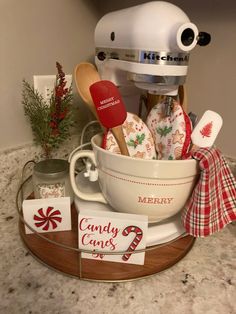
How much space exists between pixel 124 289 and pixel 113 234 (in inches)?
3.4

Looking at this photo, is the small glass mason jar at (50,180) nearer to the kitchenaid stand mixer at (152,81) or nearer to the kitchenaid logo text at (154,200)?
the kitchenaid stand mixer at (152,81)

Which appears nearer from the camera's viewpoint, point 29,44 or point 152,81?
point 152,81

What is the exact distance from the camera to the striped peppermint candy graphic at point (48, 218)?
56 cm

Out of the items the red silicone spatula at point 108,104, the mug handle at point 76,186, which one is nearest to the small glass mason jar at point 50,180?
the mug handle at point 76,186

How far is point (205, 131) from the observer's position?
1.73ft

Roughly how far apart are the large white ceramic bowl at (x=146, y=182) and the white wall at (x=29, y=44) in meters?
0.23

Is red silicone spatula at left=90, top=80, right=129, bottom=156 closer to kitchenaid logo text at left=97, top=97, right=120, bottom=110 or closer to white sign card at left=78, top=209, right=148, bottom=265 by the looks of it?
kitchenaid logo text at left=97, top=97, right=120, bottom=110

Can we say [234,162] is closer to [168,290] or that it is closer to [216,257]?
[216,257]

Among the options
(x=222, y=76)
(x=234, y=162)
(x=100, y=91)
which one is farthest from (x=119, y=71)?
(x=234, y=162)

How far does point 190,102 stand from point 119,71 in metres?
0.25

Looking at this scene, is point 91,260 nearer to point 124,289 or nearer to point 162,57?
point 124,289

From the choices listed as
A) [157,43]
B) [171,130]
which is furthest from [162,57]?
[171,130]

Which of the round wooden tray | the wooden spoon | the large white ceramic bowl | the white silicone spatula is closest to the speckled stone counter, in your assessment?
the round wooden tray

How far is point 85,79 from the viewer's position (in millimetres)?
685
